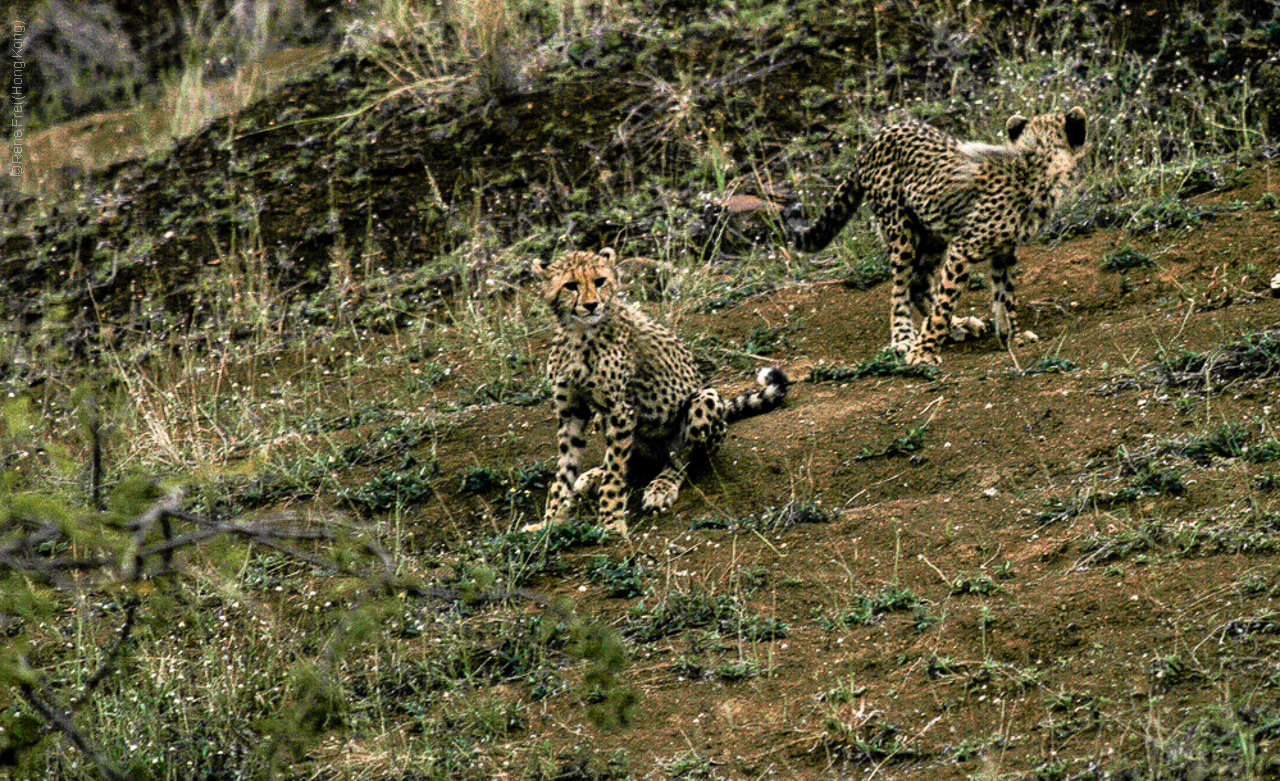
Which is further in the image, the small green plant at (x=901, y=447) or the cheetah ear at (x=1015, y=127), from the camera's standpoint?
the cheetah ear at (x=1015, y=127)

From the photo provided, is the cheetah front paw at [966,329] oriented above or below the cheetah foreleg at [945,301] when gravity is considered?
below

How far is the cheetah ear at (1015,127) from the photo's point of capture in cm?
753

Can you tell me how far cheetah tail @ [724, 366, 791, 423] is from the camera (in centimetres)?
692

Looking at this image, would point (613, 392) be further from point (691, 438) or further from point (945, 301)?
point (945, 301)

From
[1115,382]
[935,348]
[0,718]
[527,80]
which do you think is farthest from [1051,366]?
[527,80]

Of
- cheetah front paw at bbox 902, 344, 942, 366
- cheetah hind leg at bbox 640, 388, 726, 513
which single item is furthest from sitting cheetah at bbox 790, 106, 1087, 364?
cheetah hind leg at bbox 640, 388, 726, 513

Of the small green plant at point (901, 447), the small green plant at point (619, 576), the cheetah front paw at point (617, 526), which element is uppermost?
the small green plant at point (901, 447)

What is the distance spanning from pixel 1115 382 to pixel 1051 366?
0.40 metres

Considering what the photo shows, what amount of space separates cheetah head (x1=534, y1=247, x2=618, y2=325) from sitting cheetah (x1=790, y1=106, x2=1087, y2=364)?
5.67 feet

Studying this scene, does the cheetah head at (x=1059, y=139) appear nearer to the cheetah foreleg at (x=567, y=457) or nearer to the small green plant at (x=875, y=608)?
the cheetah foreleg at (x=567, y=457)

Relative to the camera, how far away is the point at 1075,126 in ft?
24.3

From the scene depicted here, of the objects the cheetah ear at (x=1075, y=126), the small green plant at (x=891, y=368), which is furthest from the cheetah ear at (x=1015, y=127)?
the small green plant at (x=891, y=368)

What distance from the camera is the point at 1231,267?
7375mm

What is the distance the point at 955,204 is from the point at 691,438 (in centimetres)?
203
